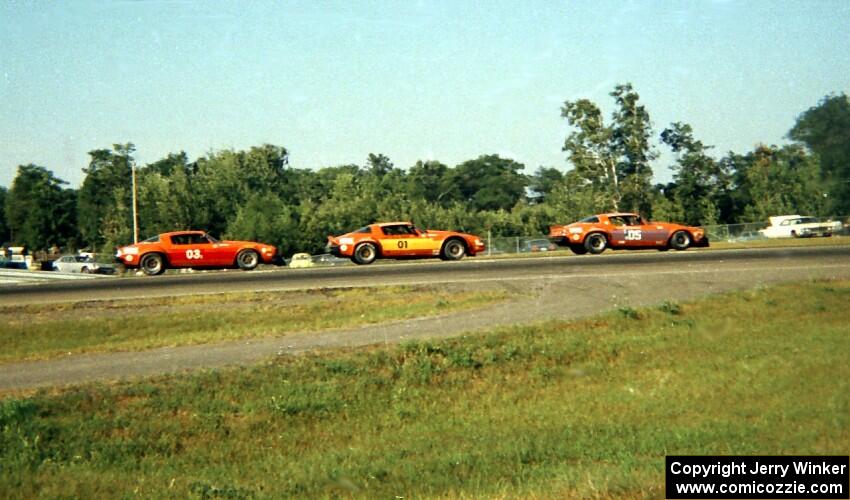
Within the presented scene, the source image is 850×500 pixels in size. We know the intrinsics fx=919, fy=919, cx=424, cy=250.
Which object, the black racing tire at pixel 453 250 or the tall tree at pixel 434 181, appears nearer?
the black racing tire at pixel 453 250

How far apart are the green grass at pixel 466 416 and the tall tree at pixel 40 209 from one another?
74.9m

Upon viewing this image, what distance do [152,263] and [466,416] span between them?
20.9m

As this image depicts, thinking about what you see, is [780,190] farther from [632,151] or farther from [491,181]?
[491,181]

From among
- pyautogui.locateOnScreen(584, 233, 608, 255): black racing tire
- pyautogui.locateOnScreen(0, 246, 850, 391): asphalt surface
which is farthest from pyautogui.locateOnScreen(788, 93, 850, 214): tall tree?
pyautogui.locateOnScreen(584, 233, 608, 255): black racing tire

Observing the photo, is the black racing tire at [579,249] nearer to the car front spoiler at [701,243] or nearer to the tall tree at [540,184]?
the car front spoiler at [701,243]

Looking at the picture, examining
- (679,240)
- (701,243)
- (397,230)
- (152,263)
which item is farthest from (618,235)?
(152,263)

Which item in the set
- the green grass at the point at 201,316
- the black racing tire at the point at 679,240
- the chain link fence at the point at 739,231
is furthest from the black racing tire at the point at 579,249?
the chain link fence at the point at 739,231

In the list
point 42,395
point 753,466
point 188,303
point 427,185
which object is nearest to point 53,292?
point 188,303

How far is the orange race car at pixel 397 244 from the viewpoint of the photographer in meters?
31.9

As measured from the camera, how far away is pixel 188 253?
3250cm

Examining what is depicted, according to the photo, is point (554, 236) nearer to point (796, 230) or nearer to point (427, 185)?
point (796, 230)

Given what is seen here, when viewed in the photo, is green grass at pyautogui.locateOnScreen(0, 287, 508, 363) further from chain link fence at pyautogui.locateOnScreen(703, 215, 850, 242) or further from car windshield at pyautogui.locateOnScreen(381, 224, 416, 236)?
chain link fence at pyautogui.locateOnScreen(703, 215, 850, 242)

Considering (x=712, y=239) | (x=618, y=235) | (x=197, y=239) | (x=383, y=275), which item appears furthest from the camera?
(x=712, y=239)

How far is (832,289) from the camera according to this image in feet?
77.2
